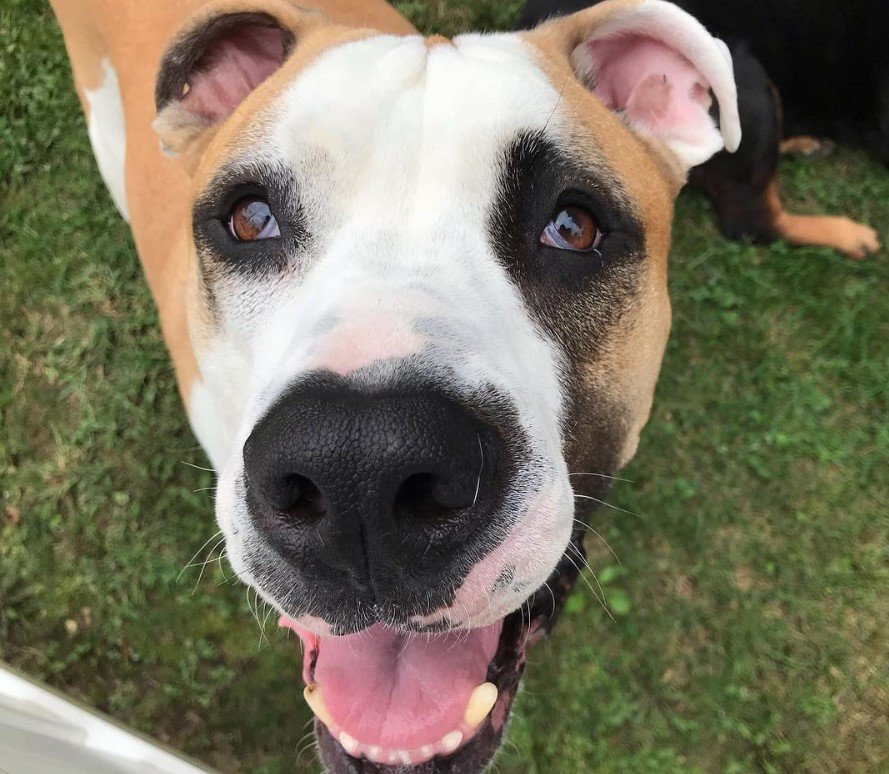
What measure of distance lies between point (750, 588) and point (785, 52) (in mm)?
3048

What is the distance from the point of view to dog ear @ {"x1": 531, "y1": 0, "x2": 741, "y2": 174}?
2.24 metres

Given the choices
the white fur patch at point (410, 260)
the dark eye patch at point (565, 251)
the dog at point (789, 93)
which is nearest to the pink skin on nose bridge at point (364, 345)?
the white fur patch at point (410, 260)

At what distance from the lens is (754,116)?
391cm

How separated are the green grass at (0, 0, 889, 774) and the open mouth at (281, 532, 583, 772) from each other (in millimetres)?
1942

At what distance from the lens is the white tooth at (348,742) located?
2.01 meters

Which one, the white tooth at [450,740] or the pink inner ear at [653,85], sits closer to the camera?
the white tooth at [450,740]

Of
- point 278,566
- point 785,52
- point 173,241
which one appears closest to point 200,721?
point 173,241

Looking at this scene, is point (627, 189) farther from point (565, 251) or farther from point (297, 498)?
point (297, 498)

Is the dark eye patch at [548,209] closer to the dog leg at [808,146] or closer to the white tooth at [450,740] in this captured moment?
the white tooth at [450,740]

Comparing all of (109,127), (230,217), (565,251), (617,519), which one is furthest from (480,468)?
(109,127)

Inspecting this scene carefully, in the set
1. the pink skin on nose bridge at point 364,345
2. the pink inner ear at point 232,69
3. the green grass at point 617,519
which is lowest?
the green grass at point 617,519

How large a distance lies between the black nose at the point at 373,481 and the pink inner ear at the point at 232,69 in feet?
5.20

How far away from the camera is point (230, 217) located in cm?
209

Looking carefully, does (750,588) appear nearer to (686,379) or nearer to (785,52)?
(686,379)
